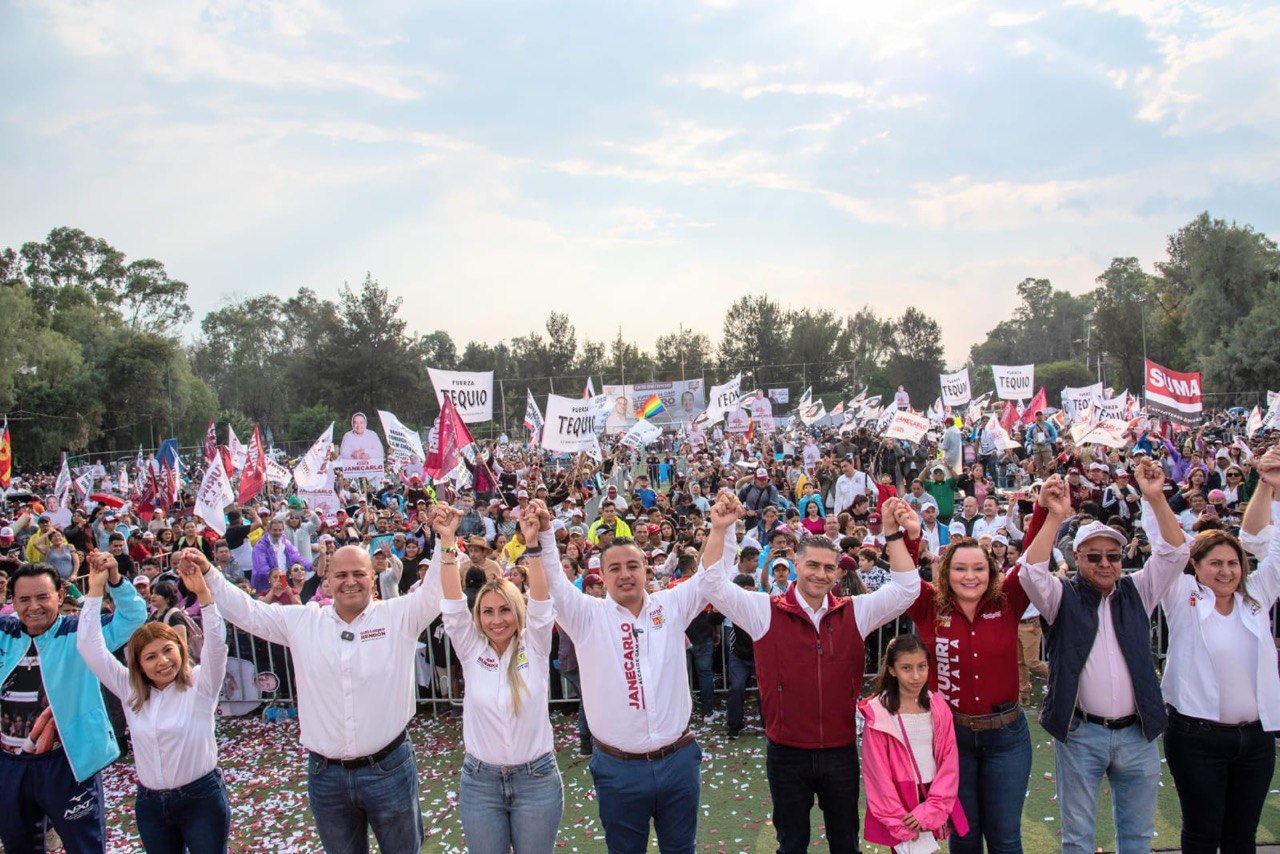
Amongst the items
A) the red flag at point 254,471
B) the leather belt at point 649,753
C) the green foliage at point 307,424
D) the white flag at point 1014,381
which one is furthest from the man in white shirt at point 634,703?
the green foliage at point 307,424

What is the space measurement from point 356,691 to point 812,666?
2.01 metres

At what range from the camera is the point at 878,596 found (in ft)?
13.1

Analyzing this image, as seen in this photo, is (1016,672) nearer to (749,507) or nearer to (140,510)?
(749,507)

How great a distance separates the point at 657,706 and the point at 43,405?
46.3 m

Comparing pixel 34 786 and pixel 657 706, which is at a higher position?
pixel 657 706

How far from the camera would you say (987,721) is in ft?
12.5

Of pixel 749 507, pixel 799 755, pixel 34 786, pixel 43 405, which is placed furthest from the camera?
pixel 43 405

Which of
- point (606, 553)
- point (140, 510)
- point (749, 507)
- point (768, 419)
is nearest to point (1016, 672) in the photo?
point (606, 553)

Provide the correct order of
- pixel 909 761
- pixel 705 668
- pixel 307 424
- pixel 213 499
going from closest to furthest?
pixel 909 761, pixel 705 668, pixel 213 499, pixel 307 424

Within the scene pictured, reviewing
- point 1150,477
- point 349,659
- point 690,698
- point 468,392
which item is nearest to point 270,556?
point 468,392

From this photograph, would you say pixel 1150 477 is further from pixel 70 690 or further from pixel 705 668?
pixel 70 690

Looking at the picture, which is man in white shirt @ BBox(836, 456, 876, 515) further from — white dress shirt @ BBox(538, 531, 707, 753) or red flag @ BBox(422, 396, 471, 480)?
white dress shirt @ BBox(538, 531, 707, 753)

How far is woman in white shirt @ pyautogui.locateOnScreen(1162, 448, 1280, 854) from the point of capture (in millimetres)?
3887

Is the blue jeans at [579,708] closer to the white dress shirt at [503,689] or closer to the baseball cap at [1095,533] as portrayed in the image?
the white dress shirt at [503,689]
